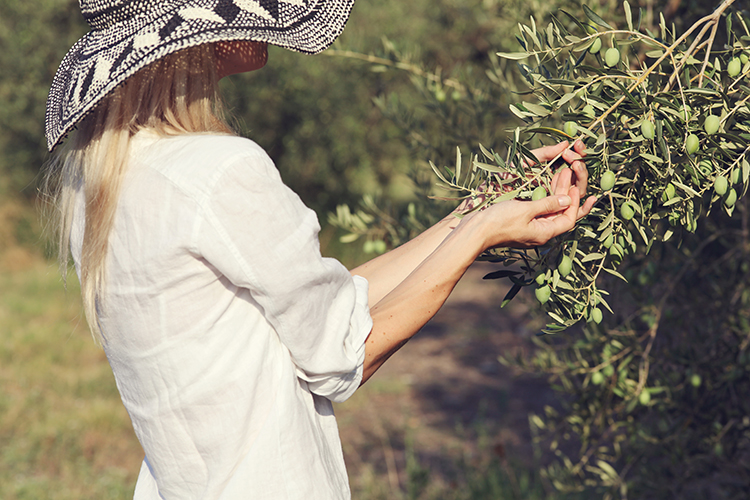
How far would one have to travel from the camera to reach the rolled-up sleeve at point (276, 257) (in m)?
1.08

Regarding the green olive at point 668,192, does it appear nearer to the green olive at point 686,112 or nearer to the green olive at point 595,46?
the green olive at point 686,112

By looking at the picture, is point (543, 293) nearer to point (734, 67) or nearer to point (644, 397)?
point (734, 67)

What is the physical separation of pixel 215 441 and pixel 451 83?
1.51 metres

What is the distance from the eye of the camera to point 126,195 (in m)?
1.13

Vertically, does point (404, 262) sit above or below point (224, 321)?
below

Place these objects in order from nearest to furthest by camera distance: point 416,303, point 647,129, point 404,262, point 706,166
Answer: point 647,129
point 706,166
point 416,303
point 404,262

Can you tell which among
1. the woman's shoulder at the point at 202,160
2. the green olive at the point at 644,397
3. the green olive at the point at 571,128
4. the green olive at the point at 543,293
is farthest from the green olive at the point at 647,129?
the green olive at the point at 644,397

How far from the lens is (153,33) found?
1116mm

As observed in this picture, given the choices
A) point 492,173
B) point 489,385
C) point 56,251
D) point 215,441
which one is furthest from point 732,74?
point 489,385

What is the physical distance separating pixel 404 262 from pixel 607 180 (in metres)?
0.53

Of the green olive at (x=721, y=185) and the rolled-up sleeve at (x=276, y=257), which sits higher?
the rolled-up sleeve at (x=276, y=257)

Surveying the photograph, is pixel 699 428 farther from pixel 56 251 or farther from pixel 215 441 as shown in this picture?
pixel 56 251

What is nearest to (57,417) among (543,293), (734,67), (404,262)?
(404,262)

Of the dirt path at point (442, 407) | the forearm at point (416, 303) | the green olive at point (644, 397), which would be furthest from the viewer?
the dirt path at point (442, 407)
